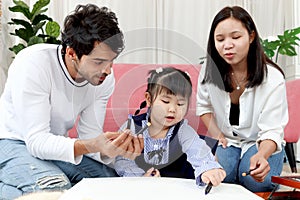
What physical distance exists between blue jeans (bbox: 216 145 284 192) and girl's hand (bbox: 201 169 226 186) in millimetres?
357

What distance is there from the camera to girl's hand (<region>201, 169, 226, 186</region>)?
92cm

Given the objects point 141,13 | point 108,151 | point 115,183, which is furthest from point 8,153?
point 141,13

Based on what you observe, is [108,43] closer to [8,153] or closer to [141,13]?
[8,153]

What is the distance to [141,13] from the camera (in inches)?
127

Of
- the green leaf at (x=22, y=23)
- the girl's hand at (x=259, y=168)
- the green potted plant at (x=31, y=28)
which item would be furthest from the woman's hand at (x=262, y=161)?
the green leaf at (x=22, y=23)

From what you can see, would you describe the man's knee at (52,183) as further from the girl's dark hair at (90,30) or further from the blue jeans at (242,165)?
the blue jeans at (242,165)

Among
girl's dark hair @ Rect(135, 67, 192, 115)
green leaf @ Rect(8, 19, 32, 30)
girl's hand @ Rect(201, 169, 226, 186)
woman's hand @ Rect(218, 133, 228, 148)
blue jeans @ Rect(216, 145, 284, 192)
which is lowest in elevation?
blue jeans @ Rect(216, 145, 284, 192)

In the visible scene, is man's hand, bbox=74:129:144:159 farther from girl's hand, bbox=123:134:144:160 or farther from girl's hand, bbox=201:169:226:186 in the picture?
girl's hand, bbox=201:169:226:186

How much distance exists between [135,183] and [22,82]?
0.47 metres

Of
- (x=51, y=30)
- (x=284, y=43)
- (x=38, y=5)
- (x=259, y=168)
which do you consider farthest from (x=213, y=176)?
(x=284, y=43)

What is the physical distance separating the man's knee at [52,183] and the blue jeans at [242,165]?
55 cm

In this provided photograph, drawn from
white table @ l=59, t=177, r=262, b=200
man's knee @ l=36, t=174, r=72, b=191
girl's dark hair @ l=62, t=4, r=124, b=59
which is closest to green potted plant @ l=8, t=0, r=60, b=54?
girl's dark hair @ l=62, t=4, r=124, b=59

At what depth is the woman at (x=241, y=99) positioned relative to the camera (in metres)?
1.35

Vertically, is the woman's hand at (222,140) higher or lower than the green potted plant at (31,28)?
lower
